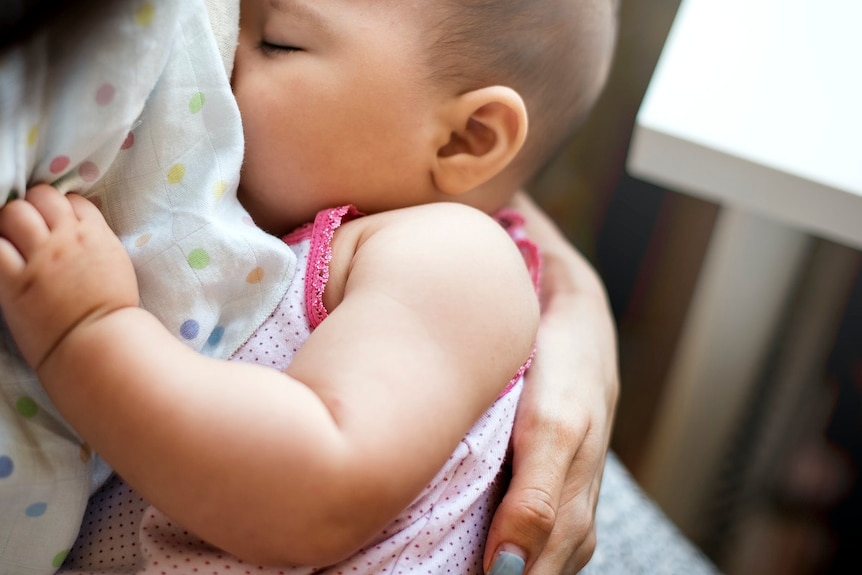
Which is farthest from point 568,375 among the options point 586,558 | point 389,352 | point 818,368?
point 818,368

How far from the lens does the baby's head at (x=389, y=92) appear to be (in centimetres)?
73

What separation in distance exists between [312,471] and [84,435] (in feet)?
0.53

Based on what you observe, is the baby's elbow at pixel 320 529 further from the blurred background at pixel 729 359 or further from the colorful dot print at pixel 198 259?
the blurred background at pixel 729 359

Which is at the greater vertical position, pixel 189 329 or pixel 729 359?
pixel 189 329

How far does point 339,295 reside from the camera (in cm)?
71

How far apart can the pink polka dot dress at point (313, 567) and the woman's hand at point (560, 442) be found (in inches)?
1.4

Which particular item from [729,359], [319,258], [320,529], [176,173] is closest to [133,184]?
[176,173]

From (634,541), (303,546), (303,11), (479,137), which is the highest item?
(303,11)

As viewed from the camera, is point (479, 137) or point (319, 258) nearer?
point (319, 258)

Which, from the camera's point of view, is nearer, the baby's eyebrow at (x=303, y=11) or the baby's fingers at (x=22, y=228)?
the baby's fingers at (x=22, y=228)

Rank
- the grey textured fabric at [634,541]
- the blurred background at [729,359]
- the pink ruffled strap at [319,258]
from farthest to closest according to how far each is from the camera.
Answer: the blurred background at [729,359], the grey textured fabric at [634,541], the pink ruffled strap at [319,258]

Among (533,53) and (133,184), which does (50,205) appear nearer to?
(133,184)

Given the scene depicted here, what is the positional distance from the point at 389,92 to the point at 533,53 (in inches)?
5.8

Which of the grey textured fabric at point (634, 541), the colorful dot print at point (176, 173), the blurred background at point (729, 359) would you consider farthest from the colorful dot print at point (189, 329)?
the blurred background at point (729, 359)
